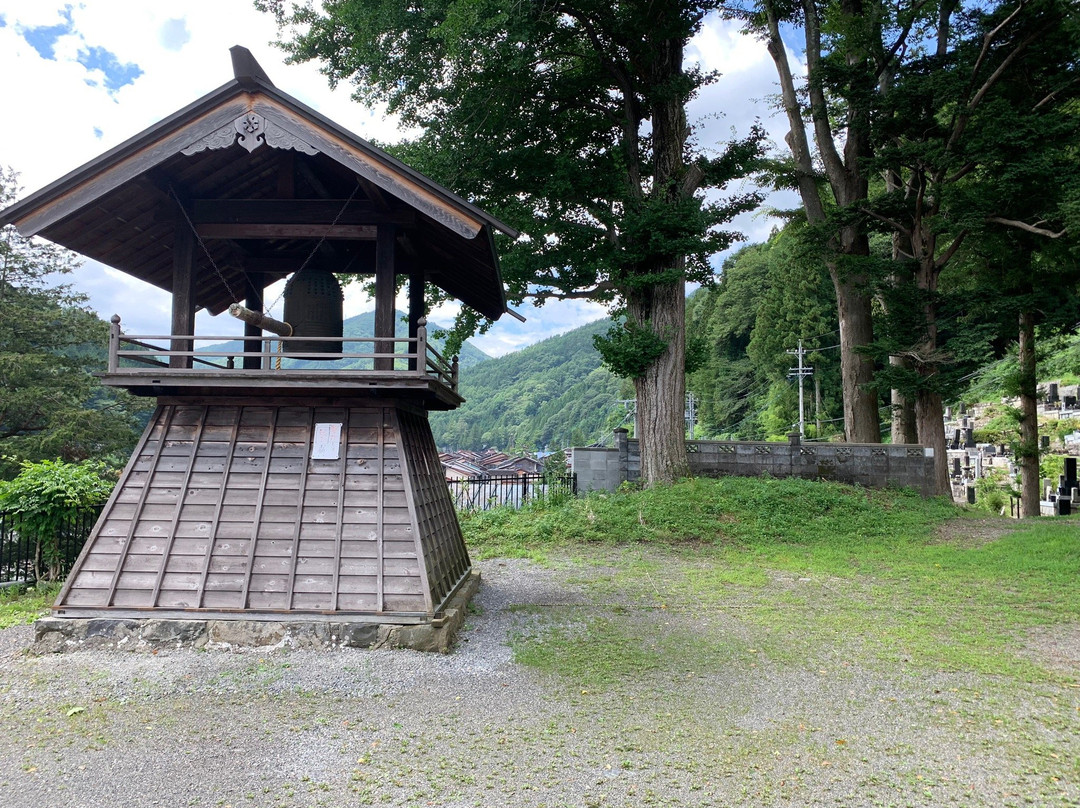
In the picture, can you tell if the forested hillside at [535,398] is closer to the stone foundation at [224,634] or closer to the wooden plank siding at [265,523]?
the wooden plank siding at [265,523]

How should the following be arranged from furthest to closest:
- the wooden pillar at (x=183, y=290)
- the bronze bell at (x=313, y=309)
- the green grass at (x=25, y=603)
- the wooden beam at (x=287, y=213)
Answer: the green grass at (x=25, y=603)
the bronze bell at (x=313, y=309)
the wooden beam at (x=287, y=213)
the wooden pillar at (x=183, y=290)

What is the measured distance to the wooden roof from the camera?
6715mm

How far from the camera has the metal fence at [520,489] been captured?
17328mm

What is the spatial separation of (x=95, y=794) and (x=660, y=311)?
1458cm

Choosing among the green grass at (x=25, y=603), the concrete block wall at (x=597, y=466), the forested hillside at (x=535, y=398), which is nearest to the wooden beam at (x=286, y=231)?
the green grass at (x=25, y=603)

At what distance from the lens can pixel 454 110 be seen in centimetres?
1584

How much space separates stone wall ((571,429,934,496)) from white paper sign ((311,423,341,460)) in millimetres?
11275

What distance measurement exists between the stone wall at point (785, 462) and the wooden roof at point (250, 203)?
9.41 metres

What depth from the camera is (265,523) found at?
278 inches

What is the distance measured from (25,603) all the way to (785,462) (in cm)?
1607

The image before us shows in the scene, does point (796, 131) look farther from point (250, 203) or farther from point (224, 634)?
point (224, 634)

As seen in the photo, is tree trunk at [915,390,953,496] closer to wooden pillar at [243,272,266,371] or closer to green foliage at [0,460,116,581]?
wooden pillar at [243,272,266,371]

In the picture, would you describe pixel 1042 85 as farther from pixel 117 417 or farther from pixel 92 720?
pixel 117 417

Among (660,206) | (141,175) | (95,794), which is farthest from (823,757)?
(660,206)
